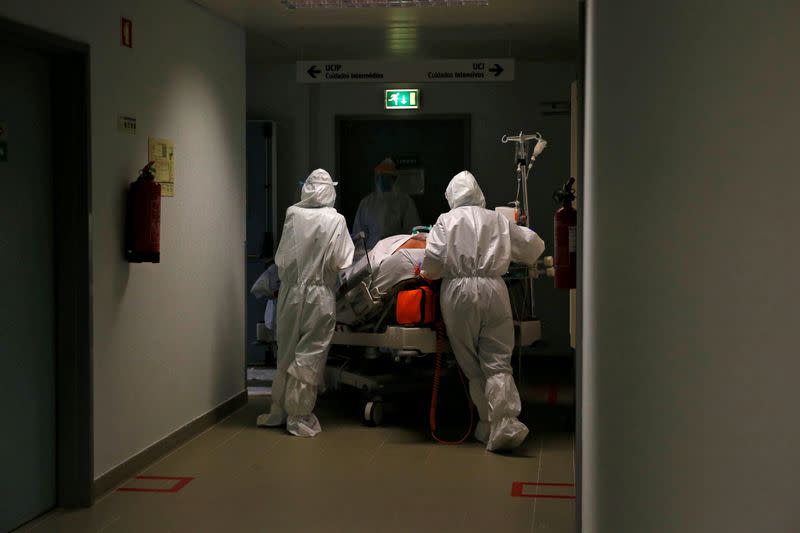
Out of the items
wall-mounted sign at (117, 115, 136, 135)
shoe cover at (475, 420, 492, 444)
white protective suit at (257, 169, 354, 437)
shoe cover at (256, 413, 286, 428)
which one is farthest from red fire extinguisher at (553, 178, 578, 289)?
shoe cover at (256, 413, 286, 428)

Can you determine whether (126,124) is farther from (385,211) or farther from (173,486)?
(385,211)

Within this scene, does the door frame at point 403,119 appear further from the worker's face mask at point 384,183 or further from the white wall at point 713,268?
the white wall at point 713,268

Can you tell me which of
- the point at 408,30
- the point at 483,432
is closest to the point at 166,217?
the point at 483,432

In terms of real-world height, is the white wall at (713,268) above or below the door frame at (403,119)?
below

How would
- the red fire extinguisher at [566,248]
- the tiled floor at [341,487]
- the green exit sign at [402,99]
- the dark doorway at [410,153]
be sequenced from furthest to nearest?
1. the dark doorway at [410,153]
2. the green exit sign at [402,99]
3. the red fire extinguisher at [566,248]
4. the tiled floor at [341,487]

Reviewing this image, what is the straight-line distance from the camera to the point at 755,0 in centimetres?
52

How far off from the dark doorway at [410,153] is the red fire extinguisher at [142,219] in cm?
465

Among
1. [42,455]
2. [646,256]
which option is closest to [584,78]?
[646,256]

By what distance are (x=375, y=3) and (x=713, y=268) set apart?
5.95 m

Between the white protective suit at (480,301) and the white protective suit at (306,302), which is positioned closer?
the white protective suit at (480,301)

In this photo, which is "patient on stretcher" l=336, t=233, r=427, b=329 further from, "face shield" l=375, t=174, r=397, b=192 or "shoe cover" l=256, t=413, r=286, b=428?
"face shield" l=375, t=174, r=397, b=192

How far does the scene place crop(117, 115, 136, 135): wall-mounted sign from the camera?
191 inches

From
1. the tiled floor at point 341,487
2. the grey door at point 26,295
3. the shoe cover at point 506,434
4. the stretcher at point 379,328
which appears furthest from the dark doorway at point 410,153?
the grey door at point 26,295

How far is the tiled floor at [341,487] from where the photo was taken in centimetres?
421
